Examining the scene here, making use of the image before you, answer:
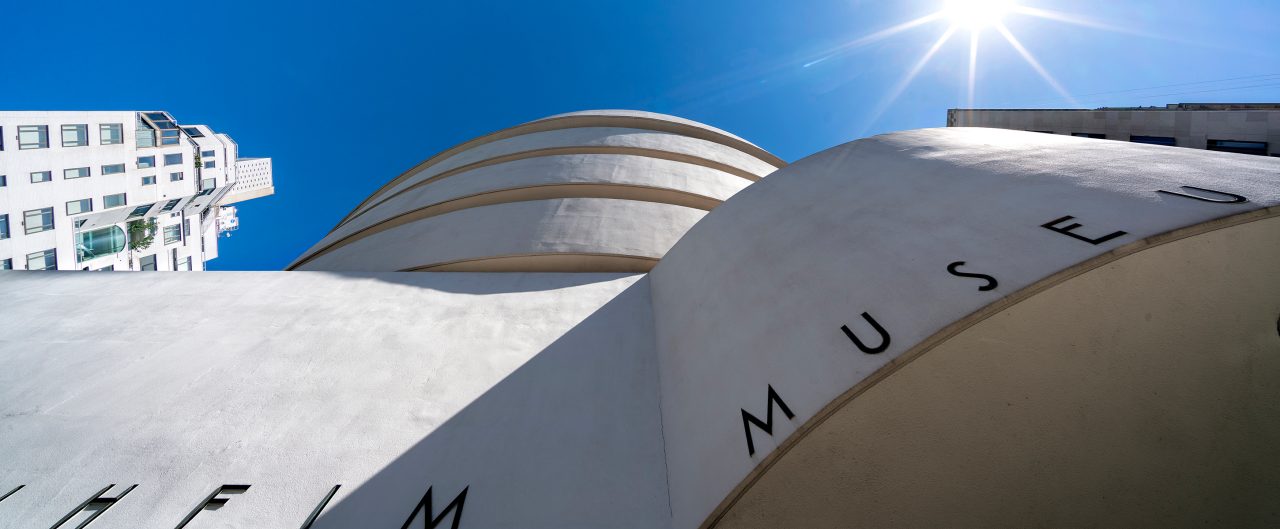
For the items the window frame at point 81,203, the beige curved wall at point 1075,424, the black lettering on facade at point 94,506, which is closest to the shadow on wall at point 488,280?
the black lettering on facade at point 94,506

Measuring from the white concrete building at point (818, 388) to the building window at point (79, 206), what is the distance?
1355 inches

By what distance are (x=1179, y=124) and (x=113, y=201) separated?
187 feet

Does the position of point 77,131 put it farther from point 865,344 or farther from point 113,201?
point 865,344

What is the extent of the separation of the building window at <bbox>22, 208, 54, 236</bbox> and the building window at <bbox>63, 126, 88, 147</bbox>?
14.0 ft

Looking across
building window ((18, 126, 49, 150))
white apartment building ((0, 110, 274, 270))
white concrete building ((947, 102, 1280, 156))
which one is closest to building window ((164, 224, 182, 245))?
white apartment building ((0, 110, 274, 270))

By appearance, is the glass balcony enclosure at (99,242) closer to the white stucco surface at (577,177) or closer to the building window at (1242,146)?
the white stucco surface at (577,177)

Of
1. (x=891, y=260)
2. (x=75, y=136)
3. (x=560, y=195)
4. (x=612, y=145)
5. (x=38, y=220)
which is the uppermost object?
(x=75, y=136)

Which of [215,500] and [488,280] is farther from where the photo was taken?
[488,280]

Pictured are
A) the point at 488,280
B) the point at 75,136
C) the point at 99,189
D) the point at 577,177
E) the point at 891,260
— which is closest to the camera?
the point at 891,260

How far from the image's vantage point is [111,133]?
31.3m

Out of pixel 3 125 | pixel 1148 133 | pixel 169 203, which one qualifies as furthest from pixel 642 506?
pixel 169 203

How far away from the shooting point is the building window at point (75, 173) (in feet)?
93.0

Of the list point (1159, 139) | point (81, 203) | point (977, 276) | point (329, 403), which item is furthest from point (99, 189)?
point (1159, 139)

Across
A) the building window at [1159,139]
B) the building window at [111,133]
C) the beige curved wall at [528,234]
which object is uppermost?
the building window at [111,133]
